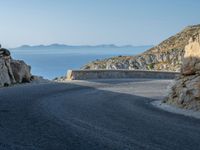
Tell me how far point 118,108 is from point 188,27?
130m

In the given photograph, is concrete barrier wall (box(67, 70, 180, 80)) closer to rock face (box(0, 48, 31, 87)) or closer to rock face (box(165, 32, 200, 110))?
rock face (box(0, 48, 31, 87))

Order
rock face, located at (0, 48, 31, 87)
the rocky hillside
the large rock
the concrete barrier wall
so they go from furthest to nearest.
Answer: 1. the rocky hillside
2. the concrete barrier wall
3. the large rock
4. rock face, located at (0, 48, 31, 87)

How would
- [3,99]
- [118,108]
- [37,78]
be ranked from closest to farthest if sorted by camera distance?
[118,108]
[3,99]
[37,78]

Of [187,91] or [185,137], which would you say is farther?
[187,91]

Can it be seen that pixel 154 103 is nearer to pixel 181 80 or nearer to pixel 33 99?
pixel 181 80

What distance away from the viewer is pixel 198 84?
14.9 meters

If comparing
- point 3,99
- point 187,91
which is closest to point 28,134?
point 3,99

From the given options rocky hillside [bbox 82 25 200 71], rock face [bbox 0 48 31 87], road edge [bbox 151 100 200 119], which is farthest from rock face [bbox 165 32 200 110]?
rocky hillside [bbox 82 25 200 71]

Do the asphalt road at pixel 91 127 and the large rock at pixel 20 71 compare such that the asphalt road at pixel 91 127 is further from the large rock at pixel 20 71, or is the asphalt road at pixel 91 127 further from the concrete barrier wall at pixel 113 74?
the concrete barrier wall at pixel 113 74

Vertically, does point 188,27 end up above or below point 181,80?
above

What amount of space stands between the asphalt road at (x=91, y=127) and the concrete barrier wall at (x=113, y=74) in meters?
14.2

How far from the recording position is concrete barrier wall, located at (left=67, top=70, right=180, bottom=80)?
97.2 feet

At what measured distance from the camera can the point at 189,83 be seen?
15.4 m

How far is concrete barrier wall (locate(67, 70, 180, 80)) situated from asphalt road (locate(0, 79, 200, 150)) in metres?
14.2
